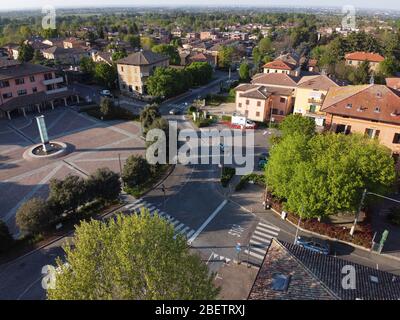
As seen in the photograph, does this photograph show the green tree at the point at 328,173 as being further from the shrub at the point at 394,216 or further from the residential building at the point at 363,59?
the residential building at the point at 363,59

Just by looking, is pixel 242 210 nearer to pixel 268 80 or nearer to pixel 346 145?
pixel 346 145

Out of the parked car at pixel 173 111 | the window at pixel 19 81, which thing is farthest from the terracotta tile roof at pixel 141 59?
A: the window at pixel 19 81

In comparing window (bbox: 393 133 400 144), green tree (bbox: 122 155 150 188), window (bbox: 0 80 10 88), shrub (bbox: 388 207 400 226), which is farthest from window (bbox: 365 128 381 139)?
window (bbox: 0 80 10 88)

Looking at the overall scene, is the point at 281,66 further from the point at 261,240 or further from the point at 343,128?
the point at 261,240

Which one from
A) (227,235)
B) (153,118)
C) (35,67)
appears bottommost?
(227,235)

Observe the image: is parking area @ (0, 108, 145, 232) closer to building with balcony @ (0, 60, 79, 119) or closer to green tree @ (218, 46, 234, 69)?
building with balcony @ (0, 60, 79, 119)

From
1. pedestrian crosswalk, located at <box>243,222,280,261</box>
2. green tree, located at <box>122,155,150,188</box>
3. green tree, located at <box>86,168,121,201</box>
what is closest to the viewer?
pedestrian crosswalk, located at <box>243,222,280,261</box>

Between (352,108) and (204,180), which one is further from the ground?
(352,108)
